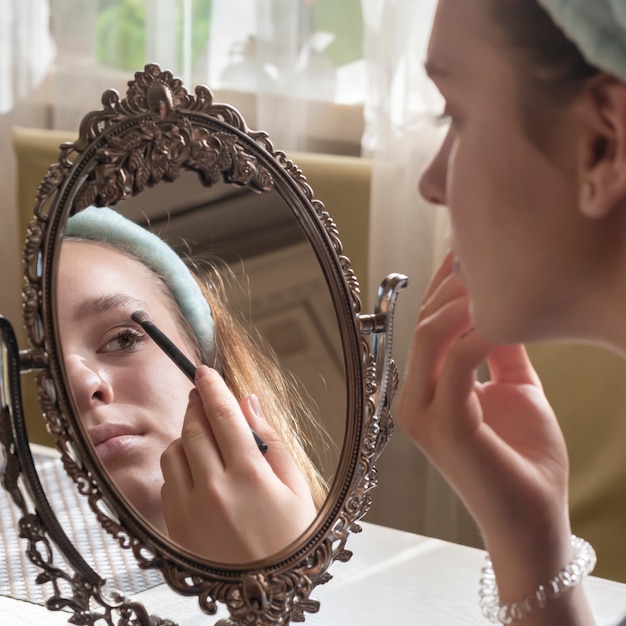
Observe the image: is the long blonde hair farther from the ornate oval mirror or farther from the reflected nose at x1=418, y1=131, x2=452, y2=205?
the reflected nose at x1=418, y1=131, x2=452, y2=205

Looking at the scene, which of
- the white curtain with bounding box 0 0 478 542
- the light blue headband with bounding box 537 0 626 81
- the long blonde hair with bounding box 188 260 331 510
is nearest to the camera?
the light blue headband with bounding box 537 0 626 81

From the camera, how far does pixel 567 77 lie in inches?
15.0

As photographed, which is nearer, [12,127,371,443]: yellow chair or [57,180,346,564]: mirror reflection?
[57,180,346,564]: mirror reflection

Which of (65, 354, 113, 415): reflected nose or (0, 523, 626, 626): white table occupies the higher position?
(65, 354, 113, 415): reflected nose

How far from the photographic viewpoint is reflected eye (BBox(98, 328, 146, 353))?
574 millimetres

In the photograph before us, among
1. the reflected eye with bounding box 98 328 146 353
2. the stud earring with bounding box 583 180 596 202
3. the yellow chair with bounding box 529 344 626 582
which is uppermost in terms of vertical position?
the stud earring with bounding box 583 180 596 202

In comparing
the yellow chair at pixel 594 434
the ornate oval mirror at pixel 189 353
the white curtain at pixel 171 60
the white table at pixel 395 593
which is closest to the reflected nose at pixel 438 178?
the ornate oval mirror at pixel 189 353

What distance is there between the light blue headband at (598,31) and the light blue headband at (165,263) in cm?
29

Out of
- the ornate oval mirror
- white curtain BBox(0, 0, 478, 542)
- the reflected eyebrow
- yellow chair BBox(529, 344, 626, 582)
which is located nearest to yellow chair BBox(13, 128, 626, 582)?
A: yellow chair BBox(529, 344, 626, 582)

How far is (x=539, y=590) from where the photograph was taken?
0.49m

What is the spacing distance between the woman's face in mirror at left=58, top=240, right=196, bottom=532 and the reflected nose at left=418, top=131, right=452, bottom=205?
19 cm

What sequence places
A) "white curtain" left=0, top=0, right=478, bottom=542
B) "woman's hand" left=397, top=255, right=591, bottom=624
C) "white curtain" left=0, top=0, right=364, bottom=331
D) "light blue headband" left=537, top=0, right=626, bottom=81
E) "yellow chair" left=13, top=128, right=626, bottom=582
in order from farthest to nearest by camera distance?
1. "white curtain" left=0, top=0, right=364, bottom=331
2. "white curtain" left=0, top=0, right=478, bottom=542
3. "yellow chair" left=13, top=128, right=626, bottom=582
4. "woman's hand" left=397, top=255, right=591, bottom=624
5. "light blue headband" left=537, top=0, right=626, bottom=81

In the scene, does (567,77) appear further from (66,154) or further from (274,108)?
(274,108)

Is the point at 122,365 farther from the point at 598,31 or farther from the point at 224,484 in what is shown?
the point at 598,31
